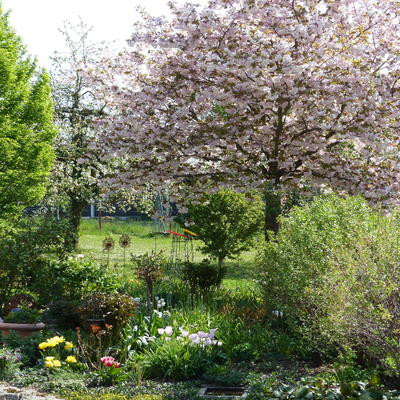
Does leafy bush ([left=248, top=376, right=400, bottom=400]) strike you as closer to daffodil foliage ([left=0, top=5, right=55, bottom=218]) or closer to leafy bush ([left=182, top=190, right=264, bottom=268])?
leafy bush ([left=182, top=190, right=264, bottom=268])

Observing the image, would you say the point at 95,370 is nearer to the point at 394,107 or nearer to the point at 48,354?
the point at 48,354

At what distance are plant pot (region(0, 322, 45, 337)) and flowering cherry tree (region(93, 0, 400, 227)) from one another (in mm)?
4514

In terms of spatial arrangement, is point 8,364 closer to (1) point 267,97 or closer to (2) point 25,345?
(2) point 25,345

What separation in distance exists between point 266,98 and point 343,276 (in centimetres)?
538

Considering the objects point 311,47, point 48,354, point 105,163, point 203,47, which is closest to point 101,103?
point 105,163

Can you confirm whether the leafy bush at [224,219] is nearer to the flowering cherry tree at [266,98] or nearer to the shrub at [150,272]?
the flowering cherry tree at [266,98]

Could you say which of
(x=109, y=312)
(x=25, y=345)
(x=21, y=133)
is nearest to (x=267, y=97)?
(x=109, y=312)

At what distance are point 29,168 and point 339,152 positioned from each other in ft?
32.3

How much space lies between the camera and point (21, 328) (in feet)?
25.6

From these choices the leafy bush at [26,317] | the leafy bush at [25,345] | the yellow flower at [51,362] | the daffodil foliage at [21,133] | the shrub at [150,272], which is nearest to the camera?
the yellow flower at [51,362]

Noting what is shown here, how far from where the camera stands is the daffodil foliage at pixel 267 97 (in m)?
10.3

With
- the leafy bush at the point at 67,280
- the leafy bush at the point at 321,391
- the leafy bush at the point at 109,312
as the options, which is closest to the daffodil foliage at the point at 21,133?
the leafy bush at the point at 67,280

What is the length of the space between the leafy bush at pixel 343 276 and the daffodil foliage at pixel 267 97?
3.43m

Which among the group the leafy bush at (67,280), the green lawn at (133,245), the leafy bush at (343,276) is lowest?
the green lawn at (133,245)
